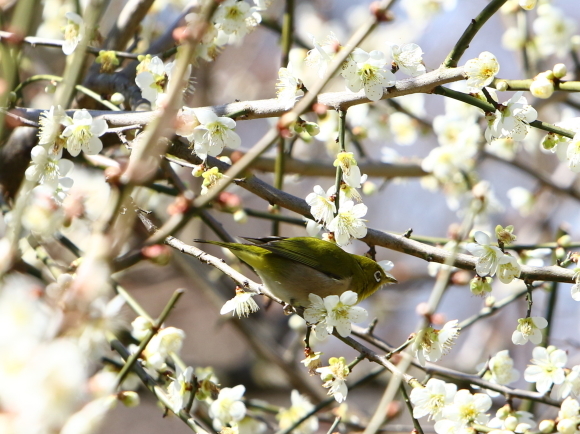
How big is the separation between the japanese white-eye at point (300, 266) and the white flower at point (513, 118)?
49.9 inches

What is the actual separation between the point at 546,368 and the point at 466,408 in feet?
1.87

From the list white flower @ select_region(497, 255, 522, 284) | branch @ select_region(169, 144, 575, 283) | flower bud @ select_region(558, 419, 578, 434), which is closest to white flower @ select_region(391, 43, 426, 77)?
branch @ select_region(169, 144, 575, 283)

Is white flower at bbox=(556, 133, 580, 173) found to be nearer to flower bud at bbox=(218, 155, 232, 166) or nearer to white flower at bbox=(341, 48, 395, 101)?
white flower at bbox=(341, 48, 395, 101)

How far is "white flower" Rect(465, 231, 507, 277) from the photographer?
2.53 metres

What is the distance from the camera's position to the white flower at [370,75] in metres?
2.48

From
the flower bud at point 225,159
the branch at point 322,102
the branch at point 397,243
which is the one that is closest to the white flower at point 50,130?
the branch at point 322,102

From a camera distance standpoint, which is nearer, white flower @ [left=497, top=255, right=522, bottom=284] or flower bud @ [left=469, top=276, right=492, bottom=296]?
white flower @ [left=497, top=255, right=522, bottom=284]

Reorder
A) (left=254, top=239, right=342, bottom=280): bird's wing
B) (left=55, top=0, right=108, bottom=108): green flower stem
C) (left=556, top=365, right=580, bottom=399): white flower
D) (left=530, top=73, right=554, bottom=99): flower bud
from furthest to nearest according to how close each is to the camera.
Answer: (left=254, top=239, right=342, bottom=280): bird's wing < (left=556, top=365, right=580, bottom=399): white flower < (left=530, top=73, right=554, bottom=99): flower bud < (left=55, top=0, right=108, bottom=108): green flower stem

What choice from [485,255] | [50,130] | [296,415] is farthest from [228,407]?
[50,130]

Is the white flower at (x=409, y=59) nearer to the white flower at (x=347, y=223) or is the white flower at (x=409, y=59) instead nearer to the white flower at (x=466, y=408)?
the white flower at (x=347, y=223)

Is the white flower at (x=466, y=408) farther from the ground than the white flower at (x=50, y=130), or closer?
closer

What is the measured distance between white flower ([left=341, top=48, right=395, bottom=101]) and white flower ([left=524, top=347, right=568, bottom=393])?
4.54 ft

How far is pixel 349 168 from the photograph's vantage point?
8.50 ft

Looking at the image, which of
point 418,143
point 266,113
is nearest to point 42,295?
point 266,113
